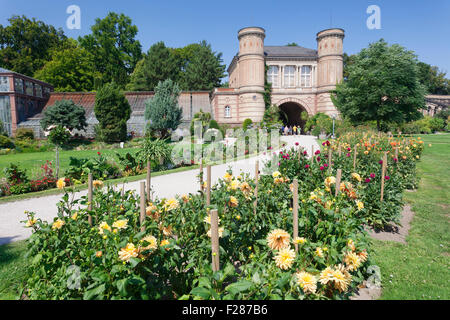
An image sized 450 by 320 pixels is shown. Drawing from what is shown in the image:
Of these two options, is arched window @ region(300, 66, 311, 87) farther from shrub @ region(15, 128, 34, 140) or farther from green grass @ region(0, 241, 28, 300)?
green grass @ region(0, 241, 28, 300)

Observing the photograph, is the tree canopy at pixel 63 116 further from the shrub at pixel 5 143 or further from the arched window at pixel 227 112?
the arched window at pixel 227 112

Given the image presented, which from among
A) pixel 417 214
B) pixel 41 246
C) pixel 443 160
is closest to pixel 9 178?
pixel 41 246

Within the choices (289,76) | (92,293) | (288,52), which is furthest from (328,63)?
(92,293)

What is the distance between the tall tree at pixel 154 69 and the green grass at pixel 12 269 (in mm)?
38468

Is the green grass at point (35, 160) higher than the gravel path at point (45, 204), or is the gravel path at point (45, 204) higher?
the green grass at point (35, 160)

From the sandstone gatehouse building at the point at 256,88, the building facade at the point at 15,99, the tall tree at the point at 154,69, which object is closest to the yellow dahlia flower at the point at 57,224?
the sandstone gatehouse building at the point at 256,88

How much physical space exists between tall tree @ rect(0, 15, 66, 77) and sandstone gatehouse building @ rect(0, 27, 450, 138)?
1126cm

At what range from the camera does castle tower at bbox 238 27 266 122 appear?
31.1m

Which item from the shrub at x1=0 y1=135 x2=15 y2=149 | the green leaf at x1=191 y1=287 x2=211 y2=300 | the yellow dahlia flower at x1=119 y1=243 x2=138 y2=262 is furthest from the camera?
the shrub at x1=0 y1=135 x2=15 y2=149

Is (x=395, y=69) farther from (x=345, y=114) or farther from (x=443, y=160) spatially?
(x=443, y=160)

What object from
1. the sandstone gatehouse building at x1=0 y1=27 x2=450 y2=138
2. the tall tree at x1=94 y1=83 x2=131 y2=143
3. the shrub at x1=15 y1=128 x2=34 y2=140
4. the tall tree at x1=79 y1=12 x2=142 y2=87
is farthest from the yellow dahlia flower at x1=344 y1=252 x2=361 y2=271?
the tall tree at x1=79 y1=12 x2=142 y2=87

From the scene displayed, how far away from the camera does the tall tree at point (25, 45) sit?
39438 mm

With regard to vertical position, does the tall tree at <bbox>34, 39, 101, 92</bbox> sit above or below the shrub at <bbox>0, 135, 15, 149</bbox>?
above
